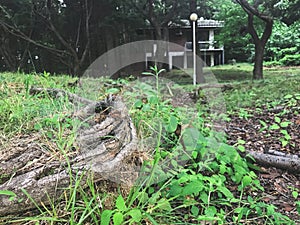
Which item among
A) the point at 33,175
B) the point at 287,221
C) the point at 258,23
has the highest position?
the point at 258,23

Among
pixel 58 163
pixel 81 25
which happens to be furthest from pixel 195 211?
pixel 81 25

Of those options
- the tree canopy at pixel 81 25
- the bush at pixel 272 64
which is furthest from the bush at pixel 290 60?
the tree canopy at pixel 81 25

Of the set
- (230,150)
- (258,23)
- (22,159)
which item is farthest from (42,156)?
(258,23)

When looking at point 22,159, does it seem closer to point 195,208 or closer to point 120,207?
point 120,207

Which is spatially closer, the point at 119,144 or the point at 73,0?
the point at 119,144

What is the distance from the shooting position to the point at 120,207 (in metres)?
0.84

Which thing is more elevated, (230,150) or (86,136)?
(86,136)

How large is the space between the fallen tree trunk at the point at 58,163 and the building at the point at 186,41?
19.9 feet

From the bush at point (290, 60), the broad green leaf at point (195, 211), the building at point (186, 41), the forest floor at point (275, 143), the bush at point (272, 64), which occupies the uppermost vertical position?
the building at point (186, 41)

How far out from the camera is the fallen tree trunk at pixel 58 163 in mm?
899

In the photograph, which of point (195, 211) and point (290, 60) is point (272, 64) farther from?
point (195, 211)

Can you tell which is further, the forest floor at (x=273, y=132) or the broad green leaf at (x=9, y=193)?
the forest floor at (x=273, y=132)

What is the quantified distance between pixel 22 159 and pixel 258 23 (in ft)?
25.7

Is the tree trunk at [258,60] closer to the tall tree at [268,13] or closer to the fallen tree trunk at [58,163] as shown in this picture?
the tall tree at [268,13]
